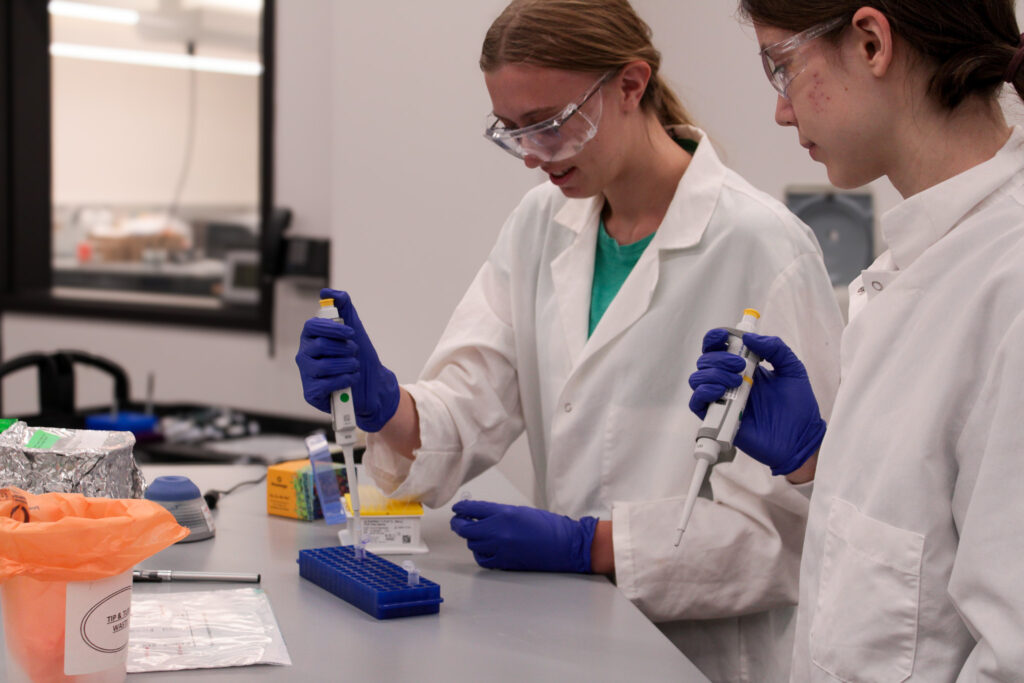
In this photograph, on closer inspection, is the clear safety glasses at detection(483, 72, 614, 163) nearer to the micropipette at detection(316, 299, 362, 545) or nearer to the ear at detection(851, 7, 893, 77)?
the micropipette at detection(316, 299, 362, 545)

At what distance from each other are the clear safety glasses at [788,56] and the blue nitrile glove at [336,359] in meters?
0.64

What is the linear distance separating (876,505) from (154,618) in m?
0.79

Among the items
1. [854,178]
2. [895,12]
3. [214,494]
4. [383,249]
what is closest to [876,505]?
[854,178]

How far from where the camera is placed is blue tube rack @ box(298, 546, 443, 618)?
3.89 ft

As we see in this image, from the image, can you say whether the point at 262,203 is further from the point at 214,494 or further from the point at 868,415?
the point at 868,415

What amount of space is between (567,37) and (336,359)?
1.89ft

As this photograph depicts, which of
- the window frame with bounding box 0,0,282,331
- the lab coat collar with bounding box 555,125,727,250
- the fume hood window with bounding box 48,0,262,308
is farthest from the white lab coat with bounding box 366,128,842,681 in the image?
the window frame with bounding box 0,0,282,331

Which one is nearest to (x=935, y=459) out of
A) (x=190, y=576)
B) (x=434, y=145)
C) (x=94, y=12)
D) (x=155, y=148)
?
(x=190, y=576)

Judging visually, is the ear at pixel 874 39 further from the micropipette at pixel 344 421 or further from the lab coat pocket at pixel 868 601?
the micropipette at pixel 344 421

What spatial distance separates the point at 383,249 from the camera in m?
2.45

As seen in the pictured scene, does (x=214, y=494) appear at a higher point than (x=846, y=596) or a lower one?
lower

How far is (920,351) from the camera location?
38.2 inches

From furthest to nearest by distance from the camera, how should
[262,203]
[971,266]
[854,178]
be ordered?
[262,203] < [854,178] < [971,266]

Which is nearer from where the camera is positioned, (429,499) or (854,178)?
(854,178)
